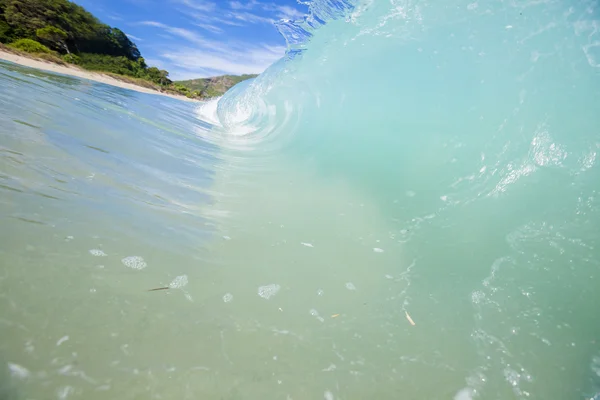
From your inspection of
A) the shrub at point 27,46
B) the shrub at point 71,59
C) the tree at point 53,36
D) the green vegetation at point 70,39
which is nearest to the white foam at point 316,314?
the green vegetation at point 70,39

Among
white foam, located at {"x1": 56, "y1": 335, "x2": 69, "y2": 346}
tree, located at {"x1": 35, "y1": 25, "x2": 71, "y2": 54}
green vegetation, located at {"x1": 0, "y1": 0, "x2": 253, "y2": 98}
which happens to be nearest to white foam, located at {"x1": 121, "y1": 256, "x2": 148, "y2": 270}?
white foam, located at {"x1": 56, "y1": 335, "x2": 69, "y2": 346}

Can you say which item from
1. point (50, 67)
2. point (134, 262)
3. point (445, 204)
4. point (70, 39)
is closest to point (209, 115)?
point (445, 204)

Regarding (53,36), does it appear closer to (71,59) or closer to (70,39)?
(71,59)

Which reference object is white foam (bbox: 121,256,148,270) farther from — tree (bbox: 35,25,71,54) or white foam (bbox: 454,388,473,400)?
tree (bbox: 35,25,71,54)

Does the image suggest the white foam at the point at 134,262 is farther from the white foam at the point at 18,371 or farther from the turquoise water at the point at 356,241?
the white foam at the point at 18,371

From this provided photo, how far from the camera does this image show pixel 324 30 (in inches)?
309

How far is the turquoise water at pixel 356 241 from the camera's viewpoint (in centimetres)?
158

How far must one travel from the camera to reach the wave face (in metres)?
2.00

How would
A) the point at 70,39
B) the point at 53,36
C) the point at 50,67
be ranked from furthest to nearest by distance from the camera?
the point at 70,39 → the point at 53,36 → the point at 50,67

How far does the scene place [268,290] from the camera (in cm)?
227

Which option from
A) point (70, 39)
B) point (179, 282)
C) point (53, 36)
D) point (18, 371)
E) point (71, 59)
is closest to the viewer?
point (18, 371)

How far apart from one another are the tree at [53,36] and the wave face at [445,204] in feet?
156

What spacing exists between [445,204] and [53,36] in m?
53.6

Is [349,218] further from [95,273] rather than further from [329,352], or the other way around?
[95,273]
